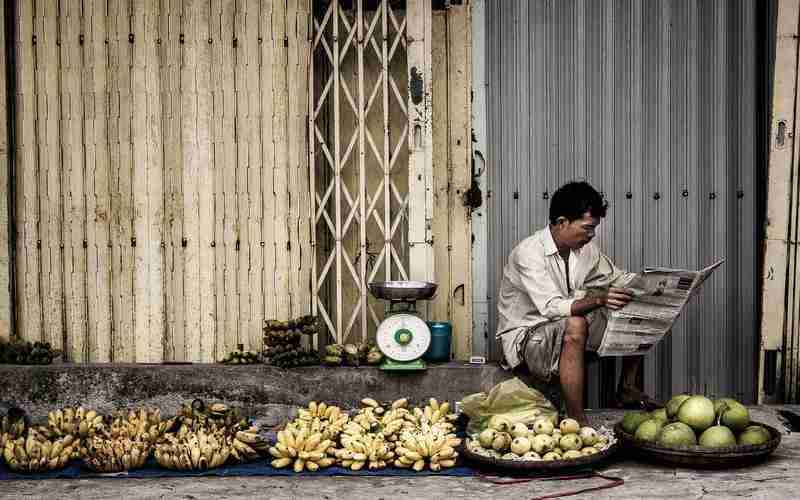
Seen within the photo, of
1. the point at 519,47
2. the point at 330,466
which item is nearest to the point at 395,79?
the point at 519,47

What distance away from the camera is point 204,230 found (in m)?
5.18

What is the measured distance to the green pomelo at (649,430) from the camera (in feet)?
12.7

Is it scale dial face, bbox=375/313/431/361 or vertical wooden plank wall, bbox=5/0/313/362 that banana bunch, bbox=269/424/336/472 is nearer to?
scale dial face, bbox=375/313/431/361

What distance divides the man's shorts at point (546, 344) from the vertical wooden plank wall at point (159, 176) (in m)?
1.45

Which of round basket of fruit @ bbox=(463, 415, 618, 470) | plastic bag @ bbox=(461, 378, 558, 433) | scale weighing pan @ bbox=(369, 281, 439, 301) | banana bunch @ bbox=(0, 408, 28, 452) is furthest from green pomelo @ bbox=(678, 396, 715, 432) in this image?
banana bunch @ bbox=(0, 408, 28, 452)

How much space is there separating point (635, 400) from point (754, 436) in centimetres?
112

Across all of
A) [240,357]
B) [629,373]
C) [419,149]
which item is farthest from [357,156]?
[629,373]

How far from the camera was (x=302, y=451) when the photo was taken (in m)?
3.96

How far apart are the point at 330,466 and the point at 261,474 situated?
342mm

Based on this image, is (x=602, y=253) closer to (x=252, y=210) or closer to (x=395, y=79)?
(x=395, y=79)

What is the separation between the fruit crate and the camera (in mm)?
3723

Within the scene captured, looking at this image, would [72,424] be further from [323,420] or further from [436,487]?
[436,487]

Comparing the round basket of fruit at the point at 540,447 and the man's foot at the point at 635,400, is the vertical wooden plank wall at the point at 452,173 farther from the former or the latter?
the round basket of fruit at the point at 540,447

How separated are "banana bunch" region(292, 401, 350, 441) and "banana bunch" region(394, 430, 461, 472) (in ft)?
1.20
